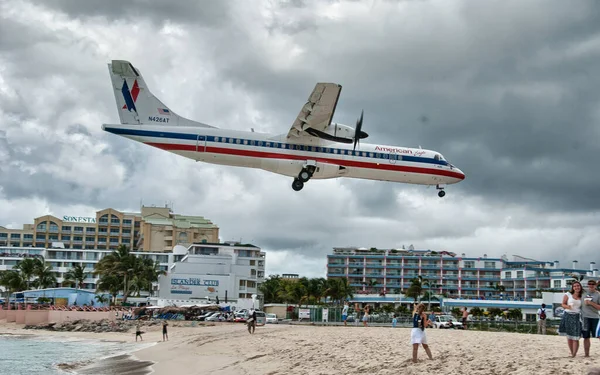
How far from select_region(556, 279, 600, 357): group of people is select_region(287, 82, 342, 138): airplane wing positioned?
69.8 feet

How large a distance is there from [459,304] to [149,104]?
7281cm

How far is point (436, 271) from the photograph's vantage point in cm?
13162

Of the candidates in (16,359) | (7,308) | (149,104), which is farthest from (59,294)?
(149,104)

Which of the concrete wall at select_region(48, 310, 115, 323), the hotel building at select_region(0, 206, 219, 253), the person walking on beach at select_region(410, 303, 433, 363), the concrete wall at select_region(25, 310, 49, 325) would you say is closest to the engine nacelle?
the person walking on beach at select_region(410, 303, 433, 363)

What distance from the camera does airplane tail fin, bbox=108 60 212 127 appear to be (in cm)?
3900

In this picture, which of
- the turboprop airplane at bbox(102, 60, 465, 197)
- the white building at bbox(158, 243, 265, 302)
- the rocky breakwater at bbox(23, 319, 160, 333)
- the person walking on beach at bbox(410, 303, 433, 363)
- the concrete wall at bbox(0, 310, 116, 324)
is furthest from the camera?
the white building at bbox(158, 243, 265, 302)

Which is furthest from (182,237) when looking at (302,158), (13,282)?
(302,158)

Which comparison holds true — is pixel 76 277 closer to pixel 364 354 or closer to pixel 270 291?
pixel 270 291

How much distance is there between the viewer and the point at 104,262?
305 feet

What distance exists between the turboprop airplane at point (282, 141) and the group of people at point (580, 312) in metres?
21.4

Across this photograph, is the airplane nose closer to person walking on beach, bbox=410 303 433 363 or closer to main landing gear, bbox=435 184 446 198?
main landing gear, bbox=435 184 446 198

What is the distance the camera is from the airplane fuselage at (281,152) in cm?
3725

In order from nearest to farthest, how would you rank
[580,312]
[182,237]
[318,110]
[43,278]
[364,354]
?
[580,312] → [364,354] → [318,110] → [43,278] → [182,237]

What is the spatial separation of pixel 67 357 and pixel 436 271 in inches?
3952
